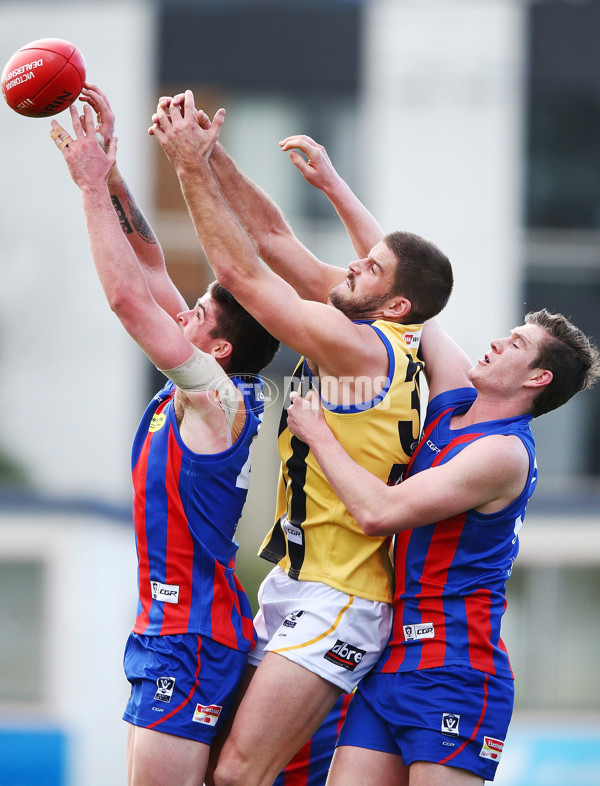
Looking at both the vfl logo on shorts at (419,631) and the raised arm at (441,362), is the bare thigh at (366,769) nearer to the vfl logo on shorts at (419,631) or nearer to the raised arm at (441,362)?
the vfl logo on shorts at (419,631)

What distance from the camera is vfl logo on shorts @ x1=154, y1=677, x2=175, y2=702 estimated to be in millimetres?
4746

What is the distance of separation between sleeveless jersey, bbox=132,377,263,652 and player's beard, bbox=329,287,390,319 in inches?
23.2

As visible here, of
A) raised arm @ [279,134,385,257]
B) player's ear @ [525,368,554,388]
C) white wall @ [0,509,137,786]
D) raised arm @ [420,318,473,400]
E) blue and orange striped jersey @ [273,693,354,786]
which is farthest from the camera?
white wall @ [0,509,137,786]

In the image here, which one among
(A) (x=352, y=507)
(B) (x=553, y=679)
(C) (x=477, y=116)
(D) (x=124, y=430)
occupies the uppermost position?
(C) (x=477, y=116)

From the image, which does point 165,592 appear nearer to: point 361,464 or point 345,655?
point 345,655

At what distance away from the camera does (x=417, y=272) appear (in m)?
5.01

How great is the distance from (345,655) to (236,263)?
1716 mm

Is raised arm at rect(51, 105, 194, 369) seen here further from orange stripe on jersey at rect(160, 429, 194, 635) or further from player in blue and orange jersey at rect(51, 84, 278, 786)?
orange stripe on jersey at rect(160, 429, 194, 635)

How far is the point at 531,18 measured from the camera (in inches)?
802

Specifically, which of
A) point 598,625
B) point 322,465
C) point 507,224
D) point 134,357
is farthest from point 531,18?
point 322,465

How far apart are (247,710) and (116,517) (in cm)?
926

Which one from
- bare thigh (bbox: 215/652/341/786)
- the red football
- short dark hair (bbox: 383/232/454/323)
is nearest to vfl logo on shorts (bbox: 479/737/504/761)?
bare thigh (bbox: 215/652/341/786)

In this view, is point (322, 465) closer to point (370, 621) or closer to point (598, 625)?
point (370, 621)

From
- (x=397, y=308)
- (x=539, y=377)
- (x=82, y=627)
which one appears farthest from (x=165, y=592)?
(x=82, y=627)
